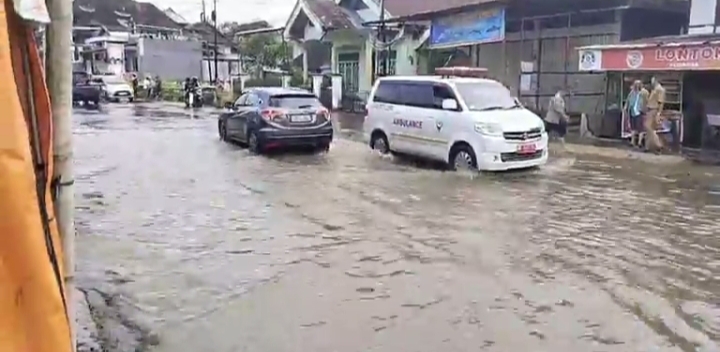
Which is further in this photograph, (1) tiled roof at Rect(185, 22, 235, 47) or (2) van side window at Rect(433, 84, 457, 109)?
(1) tiled roof at Rect(185, 22, 235, 47)

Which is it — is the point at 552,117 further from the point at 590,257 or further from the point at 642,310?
the point at 642,310

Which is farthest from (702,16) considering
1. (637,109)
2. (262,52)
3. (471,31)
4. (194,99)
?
(262,52)

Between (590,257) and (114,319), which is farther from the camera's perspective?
(590,257)

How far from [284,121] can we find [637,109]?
892 cm

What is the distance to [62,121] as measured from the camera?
2.04m

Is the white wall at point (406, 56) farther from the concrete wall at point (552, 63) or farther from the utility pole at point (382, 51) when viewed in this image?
the concrete wall at point (552, 63)

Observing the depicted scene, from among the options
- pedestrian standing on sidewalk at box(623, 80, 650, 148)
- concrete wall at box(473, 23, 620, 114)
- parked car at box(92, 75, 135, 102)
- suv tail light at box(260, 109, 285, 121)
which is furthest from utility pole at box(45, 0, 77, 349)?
parked car at box(92, 75, 135, 102)

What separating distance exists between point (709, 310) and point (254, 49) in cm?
4995

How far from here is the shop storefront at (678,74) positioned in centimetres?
1798

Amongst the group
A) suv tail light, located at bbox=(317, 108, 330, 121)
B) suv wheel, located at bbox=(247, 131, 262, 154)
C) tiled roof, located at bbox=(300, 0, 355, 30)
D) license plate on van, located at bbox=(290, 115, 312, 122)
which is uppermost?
tiled roof, located at bbox=(300, 0, 355, 30)

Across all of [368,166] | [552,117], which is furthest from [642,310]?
[552,117]

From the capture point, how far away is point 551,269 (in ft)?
24.9

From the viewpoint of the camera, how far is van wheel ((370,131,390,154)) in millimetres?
16875

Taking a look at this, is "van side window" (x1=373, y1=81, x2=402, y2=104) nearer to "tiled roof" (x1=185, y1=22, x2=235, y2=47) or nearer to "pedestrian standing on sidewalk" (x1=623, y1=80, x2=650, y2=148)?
"pedestrian standing on sidewalk" (x1=623, y1=80, x2=650, y2=148)
